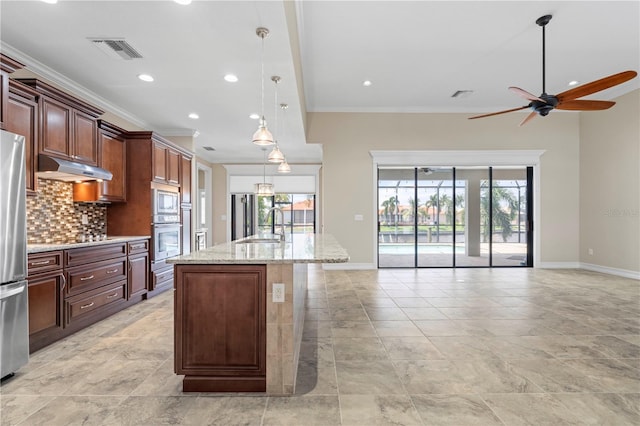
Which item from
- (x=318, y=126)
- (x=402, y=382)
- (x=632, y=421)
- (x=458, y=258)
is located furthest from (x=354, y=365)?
(x=458, y=258)

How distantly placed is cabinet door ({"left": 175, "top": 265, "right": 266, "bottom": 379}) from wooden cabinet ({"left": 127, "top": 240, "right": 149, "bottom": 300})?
2480mm

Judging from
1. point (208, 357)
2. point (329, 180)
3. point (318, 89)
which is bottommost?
point (208, 357)

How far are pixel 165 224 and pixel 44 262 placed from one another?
2099 mm

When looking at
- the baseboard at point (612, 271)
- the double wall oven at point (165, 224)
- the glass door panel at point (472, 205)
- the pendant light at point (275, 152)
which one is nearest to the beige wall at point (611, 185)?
the baseboard at point (612, 271)

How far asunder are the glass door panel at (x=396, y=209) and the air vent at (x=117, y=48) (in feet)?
15.9

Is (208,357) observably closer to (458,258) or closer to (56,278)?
(56,278)

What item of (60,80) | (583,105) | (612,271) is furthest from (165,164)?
(612,271)

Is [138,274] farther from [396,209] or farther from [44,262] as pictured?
[396,209]

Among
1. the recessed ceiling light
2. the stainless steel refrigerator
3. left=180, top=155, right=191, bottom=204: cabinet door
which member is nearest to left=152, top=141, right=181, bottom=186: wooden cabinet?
Answer: left=180, top=155, right=191, bottom=204: cabinet door

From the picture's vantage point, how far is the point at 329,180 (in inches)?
255

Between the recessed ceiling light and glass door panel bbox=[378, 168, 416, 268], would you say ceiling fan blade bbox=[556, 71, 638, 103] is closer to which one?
glass door panel bbox=[378, 168, 416, 268]

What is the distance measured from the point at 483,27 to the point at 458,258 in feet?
16.8

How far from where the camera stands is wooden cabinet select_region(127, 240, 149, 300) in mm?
3984

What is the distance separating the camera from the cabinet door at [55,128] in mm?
3029
